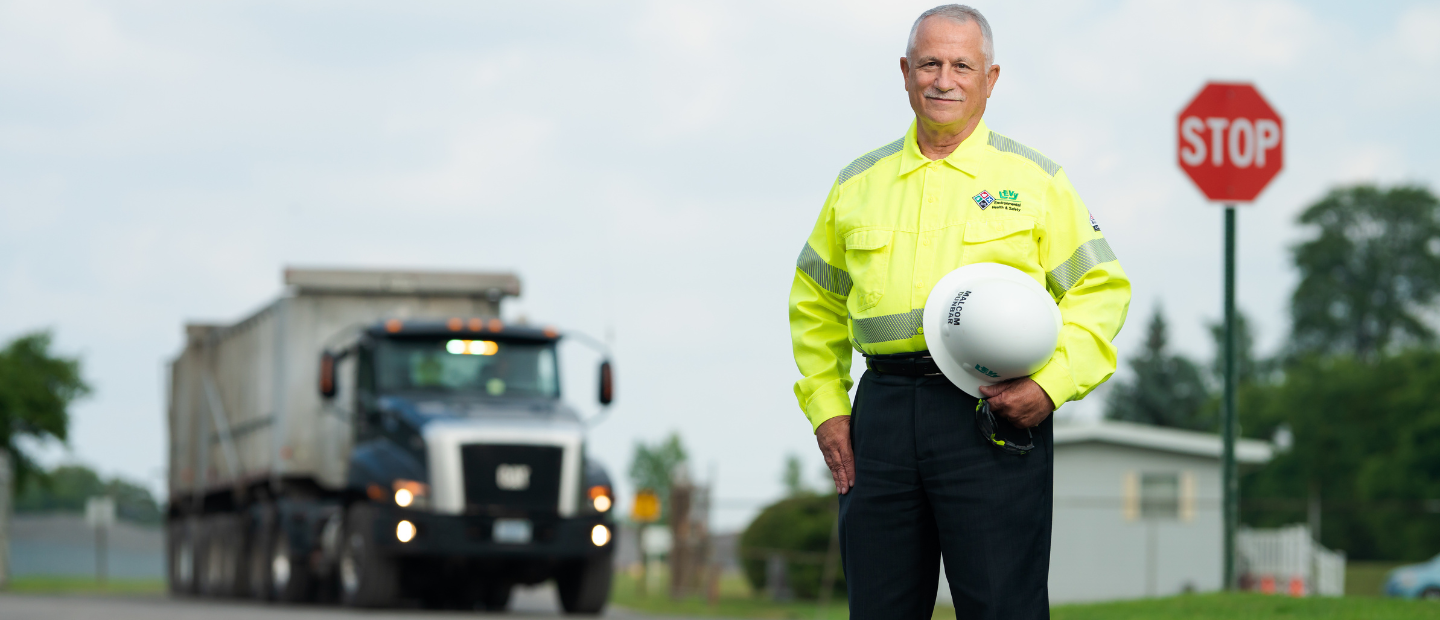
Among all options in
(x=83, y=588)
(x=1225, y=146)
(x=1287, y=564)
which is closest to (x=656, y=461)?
(x=83, y=588)

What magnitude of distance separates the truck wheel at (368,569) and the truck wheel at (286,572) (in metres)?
2.01

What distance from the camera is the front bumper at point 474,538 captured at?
15938 millimetres

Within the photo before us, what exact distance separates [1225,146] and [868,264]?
25.5 feet

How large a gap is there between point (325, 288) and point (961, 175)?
52.4ft

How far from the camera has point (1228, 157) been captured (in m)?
11.1

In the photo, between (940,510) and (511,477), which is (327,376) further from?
(940,510)

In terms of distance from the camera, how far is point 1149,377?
71.4m

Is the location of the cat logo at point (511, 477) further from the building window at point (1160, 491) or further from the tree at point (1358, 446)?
the tree at point (1358, 446)

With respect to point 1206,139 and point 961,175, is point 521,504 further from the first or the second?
point 961,175

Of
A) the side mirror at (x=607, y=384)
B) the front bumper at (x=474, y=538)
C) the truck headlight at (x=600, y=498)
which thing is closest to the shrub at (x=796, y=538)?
the side mirror at (x=607, y=384)

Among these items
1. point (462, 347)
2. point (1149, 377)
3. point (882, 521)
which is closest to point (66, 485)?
point (1149, 377)

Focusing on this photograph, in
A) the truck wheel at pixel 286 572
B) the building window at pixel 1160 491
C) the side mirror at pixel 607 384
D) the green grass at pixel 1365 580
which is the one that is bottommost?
the green grass at pixel 1365 580

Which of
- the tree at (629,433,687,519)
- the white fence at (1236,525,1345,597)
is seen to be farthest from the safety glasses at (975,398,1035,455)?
the tree at (629,433,687,519)

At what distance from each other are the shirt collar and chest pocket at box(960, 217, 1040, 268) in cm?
14
